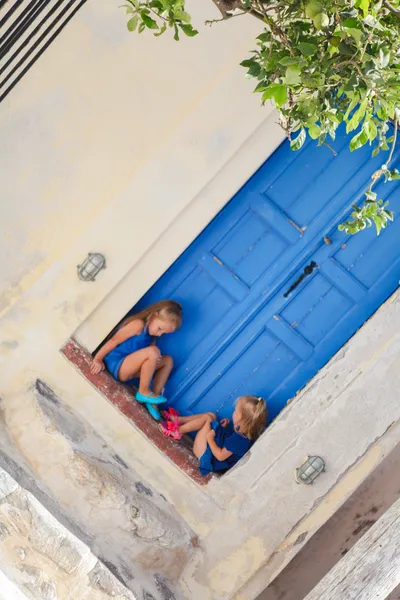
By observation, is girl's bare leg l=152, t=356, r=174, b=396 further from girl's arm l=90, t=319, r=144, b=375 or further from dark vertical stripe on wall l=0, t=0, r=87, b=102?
dark vertical stripe on wall l=0, t=0, r=87, b=102

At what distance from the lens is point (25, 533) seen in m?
3.90

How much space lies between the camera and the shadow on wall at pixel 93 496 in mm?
4539

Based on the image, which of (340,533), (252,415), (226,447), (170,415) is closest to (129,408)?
(170,415)

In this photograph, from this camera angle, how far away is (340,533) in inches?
202

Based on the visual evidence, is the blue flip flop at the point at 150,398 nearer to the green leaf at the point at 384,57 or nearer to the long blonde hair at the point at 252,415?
the long blonde hair at the point at 252,415

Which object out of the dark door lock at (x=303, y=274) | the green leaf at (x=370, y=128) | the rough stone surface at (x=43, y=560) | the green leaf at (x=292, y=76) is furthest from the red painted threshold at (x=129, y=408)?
the green leaf at (x=292, y=76)

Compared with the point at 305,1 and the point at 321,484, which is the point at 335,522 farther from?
the point at 305,1

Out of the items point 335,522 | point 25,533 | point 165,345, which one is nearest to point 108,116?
point 165,345

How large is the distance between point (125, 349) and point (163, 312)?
387 millimetres

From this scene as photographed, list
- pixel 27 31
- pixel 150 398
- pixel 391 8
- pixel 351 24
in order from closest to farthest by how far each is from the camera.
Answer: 1. pixel 351 24
2. pixel 391 8
3. pixel 27 31
4. pixel 150 398

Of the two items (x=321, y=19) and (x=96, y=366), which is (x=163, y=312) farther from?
(x=321, y=19)

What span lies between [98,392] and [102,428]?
9.5 inches

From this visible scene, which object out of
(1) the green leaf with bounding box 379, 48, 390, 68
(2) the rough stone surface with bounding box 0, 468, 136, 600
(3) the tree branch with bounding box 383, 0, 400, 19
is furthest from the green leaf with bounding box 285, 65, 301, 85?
(2) the rough stone surface with bounding box 0, 468, 136, 600

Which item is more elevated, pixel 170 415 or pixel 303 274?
pixel 303 274
